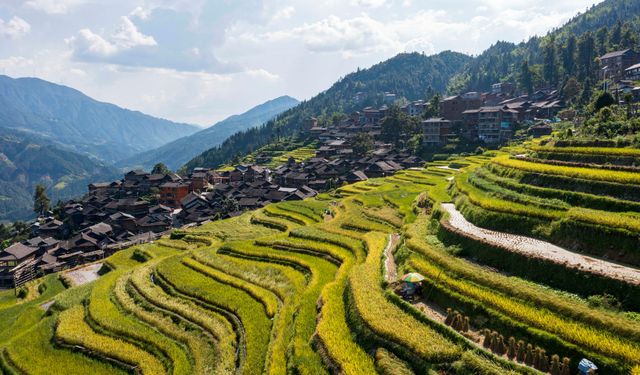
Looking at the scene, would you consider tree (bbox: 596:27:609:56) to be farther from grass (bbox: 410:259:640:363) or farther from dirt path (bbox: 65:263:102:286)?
dirt path (bbox: 65:263:102:286)

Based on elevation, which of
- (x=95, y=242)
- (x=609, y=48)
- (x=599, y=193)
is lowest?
(x=95, y=242)

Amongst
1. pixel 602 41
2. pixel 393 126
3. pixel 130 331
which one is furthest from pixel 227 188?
pixel 602 41

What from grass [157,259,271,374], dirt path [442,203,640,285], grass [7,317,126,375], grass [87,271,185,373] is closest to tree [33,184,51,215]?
grass [157,259,271,374]

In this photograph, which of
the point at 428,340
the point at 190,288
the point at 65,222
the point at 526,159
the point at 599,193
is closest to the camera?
the point at 428,340

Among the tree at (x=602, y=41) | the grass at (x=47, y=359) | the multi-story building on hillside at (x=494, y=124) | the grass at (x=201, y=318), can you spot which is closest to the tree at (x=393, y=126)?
the multi-story building on hillside at (x=494, y=124)

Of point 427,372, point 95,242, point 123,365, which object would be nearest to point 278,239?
point 123,365

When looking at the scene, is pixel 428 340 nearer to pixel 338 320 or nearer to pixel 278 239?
pixel 338 320

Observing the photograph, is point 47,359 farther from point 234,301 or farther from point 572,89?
point 572,89
